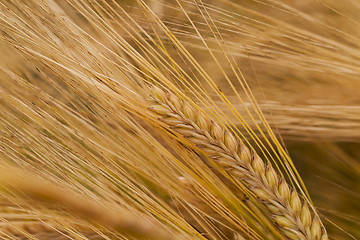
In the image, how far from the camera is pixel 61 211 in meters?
0.65

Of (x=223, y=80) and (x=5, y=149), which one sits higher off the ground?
(x=223, y=80)

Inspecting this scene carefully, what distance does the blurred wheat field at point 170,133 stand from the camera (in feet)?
1.74

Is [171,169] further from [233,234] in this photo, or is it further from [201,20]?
[201,20]

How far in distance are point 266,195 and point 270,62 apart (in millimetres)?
340

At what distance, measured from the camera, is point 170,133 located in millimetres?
562

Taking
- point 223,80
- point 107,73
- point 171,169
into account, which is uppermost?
point 223,80

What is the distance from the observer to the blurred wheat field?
0.53m

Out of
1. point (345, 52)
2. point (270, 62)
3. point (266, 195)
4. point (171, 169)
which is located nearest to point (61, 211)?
point (171, 169)

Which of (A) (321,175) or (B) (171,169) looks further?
(A) (321,175)

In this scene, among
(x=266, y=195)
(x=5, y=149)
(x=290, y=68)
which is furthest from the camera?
(x=290, y=68)

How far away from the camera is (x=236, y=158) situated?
1.70 ft

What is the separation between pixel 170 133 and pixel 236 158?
122mm

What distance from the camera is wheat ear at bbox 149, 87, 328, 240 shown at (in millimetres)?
517

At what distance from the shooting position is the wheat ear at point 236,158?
1.69 feet
